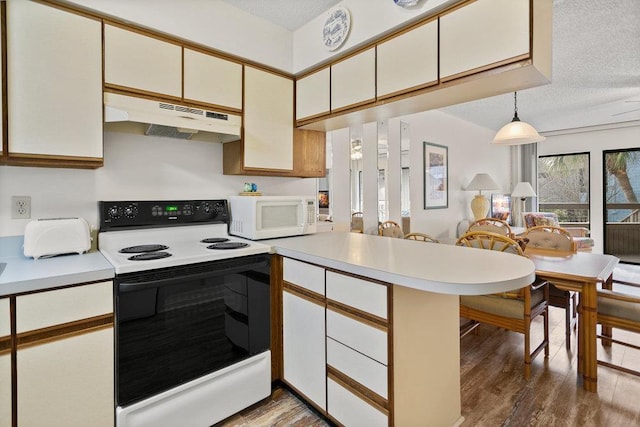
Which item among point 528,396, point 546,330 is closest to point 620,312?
point 546,330

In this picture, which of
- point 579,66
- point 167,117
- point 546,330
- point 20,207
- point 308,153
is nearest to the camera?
point 20,207

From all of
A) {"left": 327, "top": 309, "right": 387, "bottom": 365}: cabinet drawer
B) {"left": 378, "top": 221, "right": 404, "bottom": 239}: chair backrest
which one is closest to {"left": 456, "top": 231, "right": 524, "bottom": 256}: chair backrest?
{"left": 378, "top": 221, "right": 404, "bottom": 239}: chair backrest

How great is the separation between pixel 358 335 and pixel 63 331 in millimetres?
1244

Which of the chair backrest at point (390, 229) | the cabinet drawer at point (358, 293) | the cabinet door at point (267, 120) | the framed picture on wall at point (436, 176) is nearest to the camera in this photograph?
the cabinet drawer at point (358, 293)

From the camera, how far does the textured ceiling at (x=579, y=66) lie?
2.24m

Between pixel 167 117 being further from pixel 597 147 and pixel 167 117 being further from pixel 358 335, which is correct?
pixel 597 147

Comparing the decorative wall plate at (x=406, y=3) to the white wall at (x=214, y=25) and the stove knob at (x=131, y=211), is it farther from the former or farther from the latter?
the stove knob at (x=131, y=211)

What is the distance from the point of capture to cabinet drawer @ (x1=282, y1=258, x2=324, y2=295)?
1.67 m

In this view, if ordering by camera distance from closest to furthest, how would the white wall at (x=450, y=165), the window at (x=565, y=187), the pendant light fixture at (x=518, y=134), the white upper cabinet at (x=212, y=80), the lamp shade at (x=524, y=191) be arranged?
the white upper cabinet at (x=212, y=80)
the pendant light fixture at (x=518, y=134)
the white wall at (x=450, y=165)
the lamp shade at (x=524, y=191)
the window at (x=565, y=187)

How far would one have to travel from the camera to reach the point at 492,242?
229 centimetres

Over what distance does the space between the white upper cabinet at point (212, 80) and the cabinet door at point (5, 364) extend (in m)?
1.41

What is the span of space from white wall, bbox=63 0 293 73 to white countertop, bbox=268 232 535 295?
53.9 inches

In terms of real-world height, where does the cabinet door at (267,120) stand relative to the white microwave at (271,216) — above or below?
above

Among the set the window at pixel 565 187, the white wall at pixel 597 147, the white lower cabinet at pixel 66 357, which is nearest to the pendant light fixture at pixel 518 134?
the white wall at pixel 597 147
